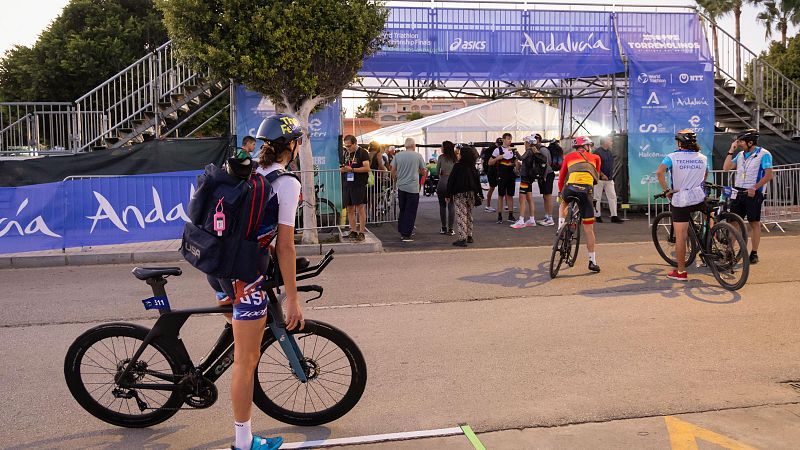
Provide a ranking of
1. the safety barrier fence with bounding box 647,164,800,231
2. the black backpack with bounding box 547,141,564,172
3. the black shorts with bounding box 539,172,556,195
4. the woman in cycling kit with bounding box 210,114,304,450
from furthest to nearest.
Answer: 1. the black backpack with bounding box 547,141,564,172
2. the black shorts with bounding box 539,172,556,195
3. the safety barrier fence with bounding box 647,164,800,231
4. the woman in cycling kit with bounding box 210,114,304,450

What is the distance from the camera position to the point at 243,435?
13.4 feet

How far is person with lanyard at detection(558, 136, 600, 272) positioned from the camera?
1012 cm

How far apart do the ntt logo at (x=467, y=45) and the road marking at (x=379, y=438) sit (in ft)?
44.0

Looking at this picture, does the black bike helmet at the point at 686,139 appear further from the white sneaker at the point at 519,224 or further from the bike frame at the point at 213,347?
Answer: the white sneaker at the point at 519,224

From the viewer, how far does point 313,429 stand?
4.70 meters

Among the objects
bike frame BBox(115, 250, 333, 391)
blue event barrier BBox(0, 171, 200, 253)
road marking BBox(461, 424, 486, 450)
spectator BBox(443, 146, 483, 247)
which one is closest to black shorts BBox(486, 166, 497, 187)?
spectator BBox(443, 146, 483, 247)

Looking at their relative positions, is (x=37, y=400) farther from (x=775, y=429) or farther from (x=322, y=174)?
(x=322, y=174)

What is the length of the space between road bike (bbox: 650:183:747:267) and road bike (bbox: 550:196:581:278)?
3.49 ft

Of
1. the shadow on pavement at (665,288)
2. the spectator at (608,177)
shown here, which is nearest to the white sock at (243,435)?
the shadow on pavement at (665,288)

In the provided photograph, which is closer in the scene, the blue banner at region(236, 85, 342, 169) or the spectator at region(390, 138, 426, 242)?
the spectator at region(390, 138, 426, 242)

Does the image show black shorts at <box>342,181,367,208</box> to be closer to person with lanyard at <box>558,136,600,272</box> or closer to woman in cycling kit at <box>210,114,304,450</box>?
person with lanyard at <box>558,136,600,272</box>

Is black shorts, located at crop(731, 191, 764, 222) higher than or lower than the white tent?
lower

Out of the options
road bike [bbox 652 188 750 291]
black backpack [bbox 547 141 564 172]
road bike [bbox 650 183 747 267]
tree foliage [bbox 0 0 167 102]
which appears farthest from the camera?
tree foliage [bbox 0 0 167 102]

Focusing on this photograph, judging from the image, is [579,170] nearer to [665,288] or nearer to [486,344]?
[665,288]
